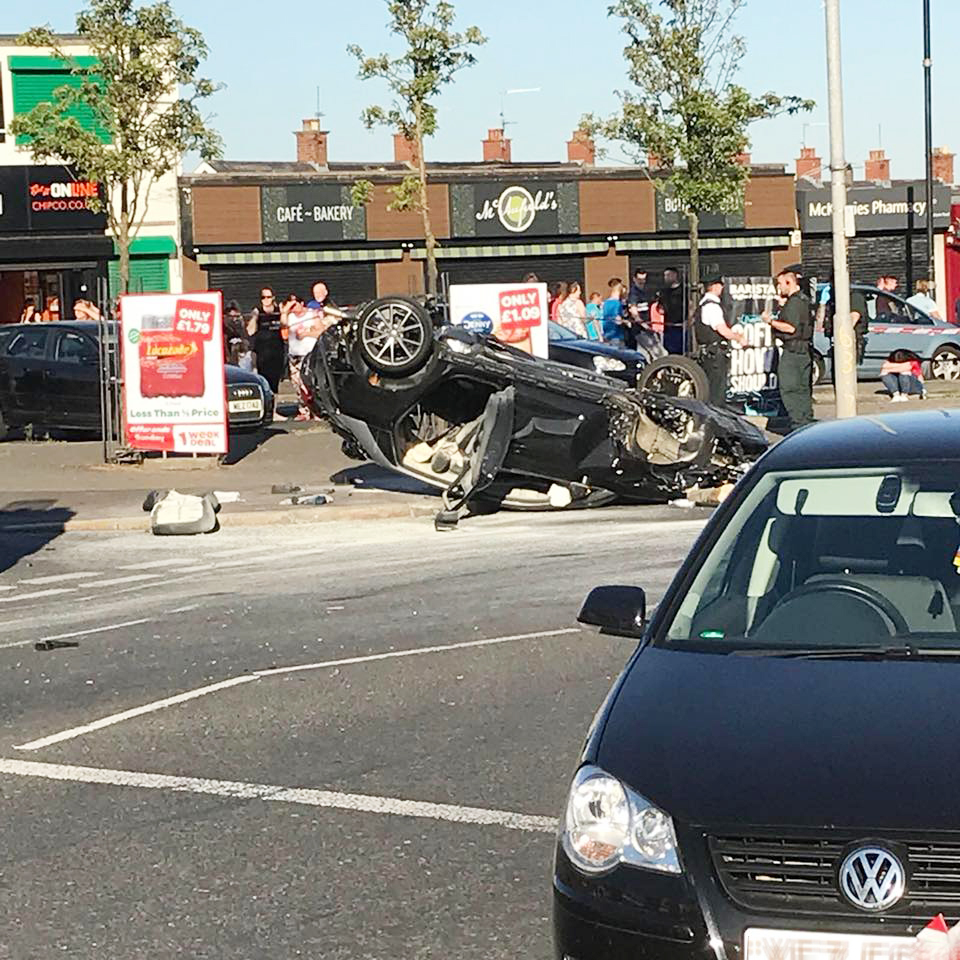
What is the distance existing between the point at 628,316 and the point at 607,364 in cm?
619

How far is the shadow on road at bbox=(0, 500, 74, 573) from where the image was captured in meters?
16.5

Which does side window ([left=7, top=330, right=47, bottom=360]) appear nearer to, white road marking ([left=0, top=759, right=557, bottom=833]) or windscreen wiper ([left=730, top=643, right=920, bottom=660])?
white road marking ([left=0, top=759, right=557, bottom=833])

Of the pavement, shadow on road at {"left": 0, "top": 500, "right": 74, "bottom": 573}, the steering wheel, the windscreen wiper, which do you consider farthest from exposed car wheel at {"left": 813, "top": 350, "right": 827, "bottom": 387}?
the windscreen wiper

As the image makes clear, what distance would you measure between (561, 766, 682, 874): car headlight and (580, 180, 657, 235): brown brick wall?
142 feet

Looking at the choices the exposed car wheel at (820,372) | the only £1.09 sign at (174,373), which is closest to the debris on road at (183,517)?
the only £1.09 sign at (174,373)

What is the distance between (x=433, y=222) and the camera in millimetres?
46125

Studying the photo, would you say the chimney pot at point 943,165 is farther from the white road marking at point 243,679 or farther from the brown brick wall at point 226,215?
the white road marking at point 243,679

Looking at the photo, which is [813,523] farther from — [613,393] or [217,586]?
[613,393]

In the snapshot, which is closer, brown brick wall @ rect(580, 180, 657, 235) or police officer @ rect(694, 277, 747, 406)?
police officer @ rect(694, 277, 747, 406)

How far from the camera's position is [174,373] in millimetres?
21766

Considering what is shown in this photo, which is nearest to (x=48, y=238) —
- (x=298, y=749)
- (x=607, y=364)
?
(x=607, y=364)

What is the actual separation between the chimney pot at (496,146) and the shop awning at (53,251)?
24.5 metres

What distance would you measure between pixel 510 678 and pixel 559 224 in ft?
126

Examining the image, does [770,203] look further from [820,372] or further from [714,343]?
[714,343]
